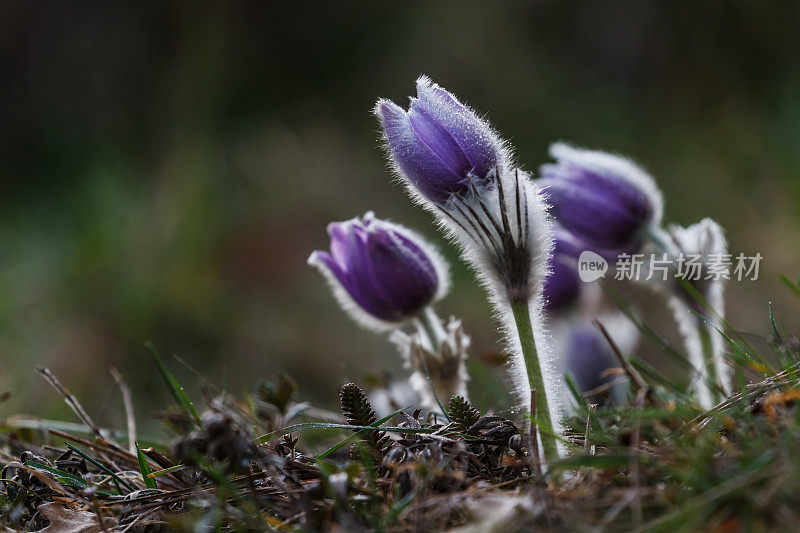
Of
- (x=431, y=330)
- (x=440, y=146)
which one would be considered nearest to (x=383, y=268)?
(x=431, y=330)

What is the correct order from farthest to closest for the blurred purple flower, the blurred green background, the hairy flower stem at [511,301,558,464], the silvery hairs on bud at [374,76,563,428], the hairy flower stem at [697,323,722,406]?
the blurred green background < the blurred purple flower < the hairy flower stem at [697,323,722,406] < the silvery hairs on bud at [374,76,563,428] < the hairy flower stem at [511,301,558,464]

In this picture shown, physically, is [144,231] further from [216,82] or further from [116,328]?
[216,82]

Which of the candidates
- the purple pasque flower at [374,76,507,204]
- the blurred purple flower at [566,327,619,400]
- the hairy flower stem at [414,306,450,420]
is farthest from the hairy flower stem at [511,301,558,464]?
the blurred purple flower at [566,327,619,400]

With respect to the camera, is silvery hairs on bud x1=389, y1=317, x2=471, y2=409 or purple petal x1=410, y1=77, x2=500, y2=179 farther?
silvery hairs on bud x1=389, y1=317, x2=471, y2=409

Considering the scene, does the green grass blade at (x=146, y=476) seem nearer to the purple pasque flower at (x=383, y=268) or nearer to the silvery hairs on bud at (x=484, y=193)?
the purple pasque flower at (x=383, y=268)

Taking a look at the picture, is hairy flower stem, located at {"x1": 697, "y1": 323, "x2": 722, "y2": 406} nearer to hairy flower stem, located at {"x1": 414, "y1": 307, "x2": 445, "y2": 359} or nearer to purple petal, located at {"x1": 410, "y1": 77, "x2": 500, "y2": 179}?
hairy flower stem, located at {"x1": 414, "y1": 307, "x2": 445, "y2": 359}

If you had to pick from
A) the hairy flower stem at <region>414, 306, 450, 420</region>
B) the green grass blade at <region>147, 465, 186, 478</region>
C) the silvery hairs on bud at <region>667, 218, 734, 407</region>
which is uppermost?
the green grass blade at <region>147, 465, 186, 478</region>

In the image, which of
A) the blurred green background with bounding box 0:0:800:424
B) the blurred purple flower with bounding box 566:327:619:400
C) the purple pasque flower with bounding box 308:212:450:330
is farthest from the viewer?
the blurred green background with bounding box 0:0:800:424

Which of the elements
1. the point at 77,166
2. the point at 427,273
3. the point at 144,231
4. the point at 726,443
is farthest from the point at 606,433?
the point at 77,166
